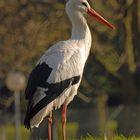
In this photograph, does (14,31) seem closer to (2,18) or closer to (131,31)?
(2,18)

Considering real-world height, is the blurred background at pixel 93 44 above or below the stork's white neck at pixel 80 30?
below

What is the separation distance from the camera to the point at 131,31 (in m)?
25.5

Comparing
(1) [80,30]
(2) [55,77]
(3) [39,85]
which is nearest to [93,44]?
(1) [80,30]

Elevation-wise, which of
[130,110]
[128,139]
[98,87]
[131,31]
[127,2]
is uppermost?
[128,139]

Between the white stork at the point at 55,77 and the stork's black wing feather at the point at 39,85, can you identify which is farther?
the white stork at the point at 55,77

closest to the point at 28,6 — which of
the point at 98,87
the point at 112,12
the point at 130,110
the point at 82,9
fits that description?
the point at 112,12

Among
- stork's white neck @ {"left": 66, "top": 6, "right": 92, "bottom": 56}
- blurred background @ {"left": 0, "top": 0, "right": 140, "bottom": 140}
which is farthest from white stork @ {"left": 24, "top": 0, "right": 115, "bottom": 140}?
blurred background @ {"left": 0, "top": 0, "right": 140, "bottom": 140}

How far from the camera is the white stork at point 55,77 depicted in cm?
1144

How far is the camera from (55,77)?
11648mm

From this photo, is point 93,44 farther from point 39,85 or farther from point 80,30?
point 39,85

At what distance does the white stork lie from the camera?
11.4 meters

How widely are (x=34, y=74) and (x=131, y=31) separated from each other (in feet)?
47.1

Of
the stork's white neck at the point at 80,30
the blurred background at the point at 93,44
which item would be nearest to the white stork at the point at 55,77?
the stork's white neck at the point at 80,30

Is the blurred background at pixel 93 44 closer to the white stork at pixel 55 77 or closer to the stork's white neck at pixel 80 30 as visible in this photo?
the stork's white neck at pixel 80 30
